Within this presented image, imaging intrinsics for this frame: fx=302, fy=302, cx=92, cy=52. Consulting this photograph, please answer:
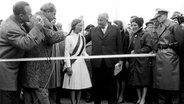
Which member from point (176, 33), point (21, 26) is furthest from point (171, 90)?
point (21, 26)

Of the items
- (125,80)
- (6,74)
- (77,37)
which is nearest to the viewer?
(6,74)

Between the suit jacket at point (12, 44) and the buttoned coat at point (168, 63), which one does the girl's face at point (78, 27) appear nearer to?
the buttoned coat at point (168, 63)

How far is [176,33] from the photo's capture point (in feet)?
16.9

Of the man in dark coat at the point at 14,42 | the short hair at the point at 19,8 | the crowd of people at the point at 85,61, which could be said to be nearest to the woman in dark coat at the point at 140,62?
the crowd of people at the point at 85,61

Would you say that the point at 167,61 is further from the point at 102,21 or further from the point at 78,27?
the point at 78,27

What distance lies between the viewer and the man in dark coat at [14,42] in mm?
3812

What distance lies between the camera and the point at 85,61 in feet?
20.2

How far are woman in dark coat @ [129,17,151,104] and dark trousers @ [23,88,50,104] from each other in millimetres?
2458

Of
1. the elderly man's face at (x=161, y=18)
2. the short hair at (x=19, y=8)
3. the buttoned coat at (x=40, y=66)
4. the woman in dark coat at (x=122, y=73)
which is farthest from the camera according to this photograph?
the woman in dark coat at (x=122, y=73)

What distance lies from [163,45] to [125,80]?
1.94 meters

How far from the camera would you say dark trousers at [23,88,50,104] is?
410 cm

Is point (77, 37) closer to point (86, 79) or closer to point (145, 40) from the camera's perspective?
point (86, 79)

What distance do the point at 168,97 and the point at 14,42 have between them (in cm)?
305

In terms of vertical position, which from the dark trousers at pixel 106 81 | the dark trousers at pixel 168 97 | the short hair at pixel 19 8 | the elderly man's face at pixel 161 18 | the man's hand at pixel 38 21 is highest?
the short hair at pixel 19 8
